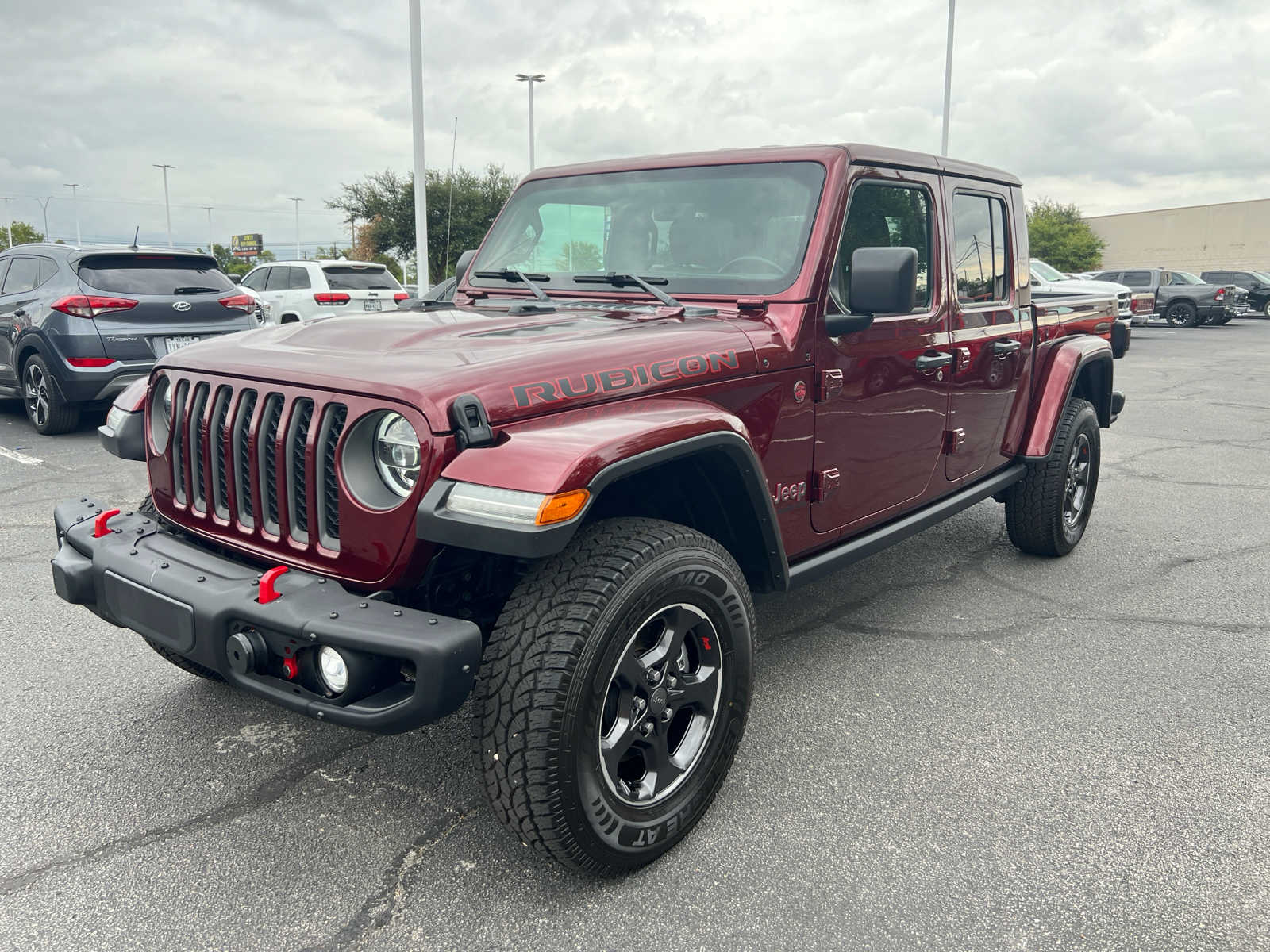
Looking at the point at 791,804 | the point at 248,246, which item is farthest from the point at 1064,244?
the point at 248,246

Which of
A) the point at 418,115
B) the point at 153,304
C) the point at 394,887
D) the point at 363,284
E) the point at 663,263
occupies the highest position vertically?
the point at 418,115

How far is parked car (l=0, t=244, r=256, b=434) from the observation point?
7.80 m

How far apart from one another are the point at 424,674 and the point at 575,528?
44 cm

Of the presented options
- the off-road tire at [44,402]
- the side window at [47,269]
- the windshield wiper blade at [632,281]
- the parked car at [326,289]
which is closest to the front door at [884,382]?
the windshield wiper blade at [632,281]

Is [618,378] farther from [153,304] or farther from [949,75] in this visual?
[949,75]

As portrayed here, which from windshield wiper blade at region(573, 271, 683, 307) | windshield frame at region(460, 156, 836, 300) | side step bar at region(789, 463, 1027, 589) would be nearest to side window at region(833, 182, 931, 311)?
windshield frame at region(460, 156, 836, 300)

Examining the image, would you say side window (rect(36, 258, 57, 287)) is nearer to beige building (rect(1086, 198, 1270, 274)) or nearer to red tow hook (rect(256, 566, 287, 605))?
red tow hook (rect(256, 566, 287, 605))

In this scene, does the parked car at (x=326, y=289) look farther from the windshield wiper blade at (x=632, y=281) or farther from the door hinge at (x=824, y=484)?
the door hinge at (x=824, y=484)

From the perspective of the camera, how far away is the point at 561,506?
206cm

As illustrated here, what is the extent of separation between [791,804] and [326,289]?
493 inches

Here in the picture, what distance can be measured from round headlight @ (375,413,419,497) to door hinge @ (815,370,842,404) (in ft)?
4.61

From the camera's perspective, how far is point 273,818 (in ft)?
8.64

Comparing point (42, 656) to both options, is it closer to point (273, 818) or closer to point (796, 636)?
point (273, 818)

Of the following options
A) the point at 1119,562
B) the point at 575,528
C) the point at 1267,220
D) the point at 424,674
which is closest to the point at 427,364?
the point at 575,528
